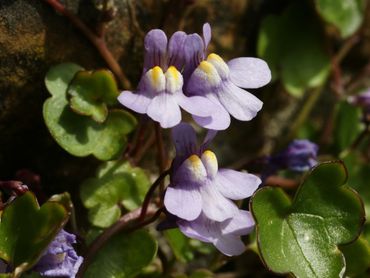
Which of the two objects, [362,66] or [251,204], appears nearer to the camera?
[251,204]

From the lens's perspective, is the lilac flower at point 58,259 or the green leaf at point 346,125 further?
the green leaf at point 346,125

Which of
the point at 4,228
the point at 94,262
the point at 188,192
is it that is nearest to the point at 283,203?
the point at 188,192

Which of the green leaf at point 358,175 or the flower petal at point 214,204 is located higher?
the flower petal at point 214,204

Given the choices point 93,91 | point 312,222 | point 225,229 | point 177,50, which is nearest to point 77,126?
point 93,91

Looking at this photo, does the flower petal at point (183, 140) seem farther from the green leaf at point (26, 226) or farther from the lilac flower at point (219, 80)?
the green leaf at point (26, 226)

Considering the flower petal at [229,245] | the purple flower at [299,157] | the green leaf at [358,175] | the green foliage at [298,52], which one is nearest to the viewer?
the flower petal at [229,245]

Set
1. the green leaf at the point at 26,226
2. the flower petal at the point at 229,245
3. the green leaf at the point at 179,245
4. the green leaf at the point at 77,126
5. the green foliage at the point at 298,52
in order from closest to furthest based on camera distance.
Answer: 1. the green leaf at the point at 26,226
2. the flower petal at the point at 229,245
3. the green leaf at the point at 77,126
4. the green leaf at the point at 179,245
5. the green foliage at the point at 298,52

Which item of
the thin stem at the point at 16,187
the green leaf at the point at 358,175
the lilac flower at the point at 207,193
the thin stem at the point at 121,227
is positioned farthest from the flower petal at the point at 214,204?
the green leaf at the point at 358,175

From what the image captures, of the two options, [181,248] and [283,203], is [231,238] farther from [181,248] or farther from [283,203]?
[181,248]
